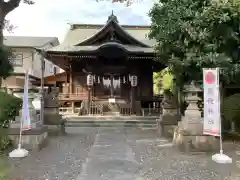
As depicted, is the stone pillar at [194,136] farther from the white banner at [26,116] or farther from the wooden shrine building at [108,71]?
the wooden shrine building at [108,71]

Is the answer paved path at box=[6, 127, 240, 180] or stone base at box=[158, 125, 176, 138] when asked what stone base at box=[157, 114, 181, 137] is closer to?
stone base at box=[158, 125, 176, 138]

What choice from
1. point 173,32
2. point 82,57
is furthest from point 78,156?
point 82,57

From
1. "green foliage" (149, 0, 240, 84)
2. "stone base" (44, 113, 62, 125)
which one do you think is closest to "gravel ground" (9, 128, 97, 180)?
"stone base" (44, 113, 62, 125)

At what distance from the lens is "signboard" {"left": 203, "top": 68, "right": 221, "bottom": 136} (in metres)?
7.64

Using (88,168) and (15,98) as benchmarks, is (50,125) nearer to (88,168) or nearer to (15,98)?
(15,98)

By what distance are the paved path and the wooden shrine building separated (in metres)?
11.4

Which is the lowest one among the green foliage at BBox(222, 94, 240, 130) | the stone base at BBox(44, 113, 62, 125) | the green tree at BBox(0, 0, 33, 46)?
the stone base at BBox(44, 113, 62, 125)

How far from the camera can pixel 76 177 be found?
19.5 feet

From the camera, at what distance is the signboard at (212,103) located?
7637 millimetres

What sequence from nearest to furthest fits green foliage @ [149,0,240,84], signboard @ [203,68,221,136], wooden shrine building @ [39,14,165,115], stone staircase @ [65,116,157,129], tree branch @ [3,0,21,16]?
signboard @ [203,68,221,136] < green foliage @ [149,0,240,84] < tree branch @ [3,0,21,16] < stone staircase @ [65,116,157,129] < wooden shrine building @ [39,14,165,115]

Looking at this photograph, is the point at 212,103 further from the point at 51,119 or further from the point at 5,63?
the point at 5,63

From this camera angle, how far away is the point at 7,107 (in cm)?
971

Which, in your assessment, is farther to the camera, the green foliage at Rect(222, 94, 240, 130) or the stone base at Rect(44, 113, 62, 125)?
the stone base at Rect(44, 113, 62, 125)

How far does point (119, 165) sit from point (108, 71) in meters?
15.2
